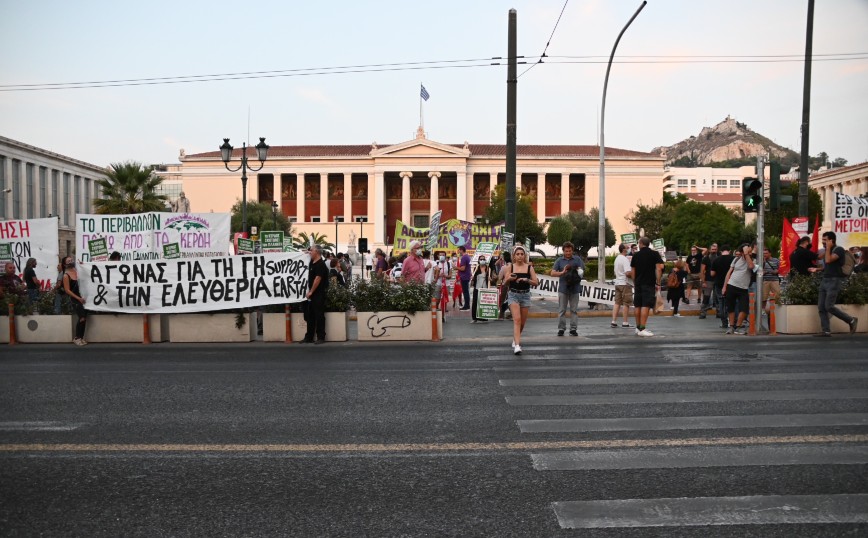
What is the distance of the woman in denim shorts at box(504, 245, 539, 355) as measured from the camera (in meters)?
11.8

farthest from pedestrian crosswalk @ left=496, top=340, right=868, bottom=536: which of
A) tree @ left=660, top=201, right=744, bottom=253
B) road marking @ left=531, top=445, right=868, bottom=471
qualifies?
tree @ left=660, top=201, right=744, bottom=253

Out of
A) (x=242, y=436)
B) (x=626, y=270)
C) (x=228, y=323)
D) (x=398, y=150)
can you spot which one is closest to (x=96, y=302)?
(x=228, y=323)

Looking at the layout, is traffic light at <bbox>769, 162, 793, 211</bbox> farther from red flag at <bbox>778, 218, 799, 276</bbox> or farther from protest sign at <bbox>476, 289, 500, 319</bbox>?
protest sign at <bbox>476, 289, 500, 319</bbox>

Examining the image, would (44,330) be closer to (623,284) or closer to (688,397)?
(623,284)

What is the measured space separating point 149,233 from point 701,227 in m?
50.2

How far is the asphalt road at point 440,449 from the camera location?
4.40 meters

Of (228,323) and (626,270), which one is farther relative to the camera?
(626,270)

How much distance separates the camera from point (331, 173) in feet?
290

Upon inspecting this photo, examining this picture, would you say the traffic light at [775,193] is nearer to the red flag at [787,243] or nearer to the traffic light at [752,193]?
the traffic light at [752,193]

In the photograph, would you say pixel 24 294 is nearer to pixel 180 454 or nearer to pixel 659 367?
pixel 180 454

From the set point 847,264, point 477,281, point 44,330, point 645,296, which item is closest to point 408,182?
point 477,281

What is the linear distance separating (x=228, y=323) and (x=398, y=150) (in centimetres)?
7343

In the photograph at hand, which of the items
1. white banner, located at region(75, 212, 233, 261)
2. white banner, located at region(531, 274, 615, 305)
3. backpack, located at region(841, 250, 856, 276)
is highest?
white banner, located at region(75, 212, 233, 261)

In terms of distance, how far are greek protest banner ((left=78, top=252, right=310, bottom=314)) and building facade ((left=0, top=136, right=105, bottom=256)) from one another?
57.0 meters
